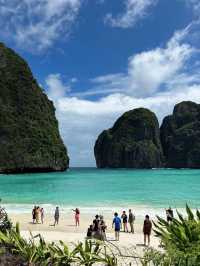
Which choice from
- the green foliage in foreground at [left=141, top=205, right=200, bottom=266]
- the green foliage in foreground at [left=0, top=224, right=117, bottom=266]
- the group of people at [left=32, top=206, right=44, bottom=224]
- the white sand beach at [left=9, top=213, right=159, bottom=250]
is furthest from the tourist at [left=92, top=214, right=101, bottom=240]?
the green foliage in foreground at [left=141, top=205, right=200, bottom=266]

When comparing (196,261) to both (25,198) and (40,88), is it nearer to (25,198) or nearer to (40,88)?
(25,198)

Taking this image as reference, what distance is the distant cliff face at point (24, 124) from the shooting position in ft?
396

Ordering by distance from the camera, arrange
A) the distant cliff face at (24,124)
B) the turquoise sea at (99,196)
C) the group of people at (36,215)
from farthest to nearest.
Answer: the distant cliff face at (24,124) → the turquoise sea at (99,196) → the group of people at (36,215)

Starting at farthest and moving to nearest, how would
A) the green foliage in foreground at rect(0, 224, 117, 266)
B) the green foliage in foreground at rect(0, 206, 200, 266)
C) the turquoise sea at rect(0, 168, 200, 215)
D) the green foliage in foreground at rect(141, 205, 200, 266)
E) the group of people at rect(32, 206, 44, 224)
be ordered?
the turquoise sea at rect(0, 168, 200, 215) → the group of people at rect(32, 206, 44, 224) → the green foliage in foreground at rect(0, 224, 117, 266) → the green foliage in foreground at rect(0, 206, 200, 266) → the green foliage in foreground at rect(141, 205, 200, 266)

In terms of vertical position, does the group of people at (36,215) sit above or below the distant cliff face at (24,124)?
below

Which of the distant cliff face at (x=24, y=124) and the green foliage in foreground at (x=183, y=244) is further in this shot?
the distant cliff face at (x=24, y=124)

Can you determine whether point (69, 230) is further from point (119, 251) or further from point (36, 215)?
point (119, 251)

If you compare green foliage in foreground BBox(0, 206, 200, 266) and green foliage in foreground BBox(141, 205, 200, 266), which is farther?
green foliage in foreground BBox(0, 206, 200, 266)

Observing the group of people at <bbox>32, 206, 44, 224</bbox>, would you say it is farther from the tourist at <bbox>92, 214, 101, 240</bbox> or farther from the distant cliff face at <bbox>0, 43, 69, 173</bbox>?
the distant cliff face at <bbox>0, 43, 69, 173</bbox>

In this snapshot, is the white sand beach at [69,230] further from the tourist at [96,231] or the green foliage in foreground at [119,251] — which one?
the green foliage in foreground at [119,251]

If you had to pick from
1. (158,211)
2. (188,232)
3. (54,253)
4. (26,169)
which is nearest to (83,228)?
(158,211)

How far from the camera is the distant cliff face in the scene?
120750 mm

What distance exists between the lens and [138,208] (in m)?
34.1

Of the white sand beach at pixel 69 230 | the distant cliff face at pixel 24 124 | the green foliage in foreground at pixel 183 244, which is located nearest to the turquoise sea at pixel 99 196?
the white sand beach at pixel 69 230
